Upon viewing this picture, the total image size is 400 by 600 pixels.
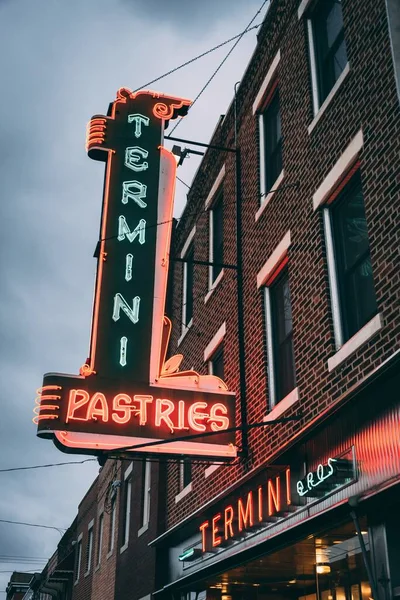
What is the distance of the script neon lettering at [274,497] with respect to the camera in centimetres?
909

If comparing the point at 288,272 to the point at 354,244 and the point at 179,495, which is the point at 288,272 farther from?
the point at 179,495

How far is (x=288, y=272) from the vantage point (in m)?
10.8

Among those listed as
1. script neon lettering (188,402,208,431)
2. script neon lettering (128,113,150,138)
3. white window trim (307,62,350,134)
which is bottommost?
script neon lettering (188,402,208,431)

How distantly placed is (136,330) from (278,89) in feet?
15.6

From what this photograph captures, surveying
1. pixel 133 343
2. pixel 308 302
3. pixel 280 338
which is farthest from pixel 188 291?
pixel 308 302

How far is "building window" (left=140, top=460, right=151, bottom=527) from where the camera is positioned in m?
17.2

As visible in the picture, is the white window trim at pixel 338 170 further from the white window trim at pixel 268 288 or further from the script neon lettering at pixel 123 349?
the script neon lettering at pixel 123 349

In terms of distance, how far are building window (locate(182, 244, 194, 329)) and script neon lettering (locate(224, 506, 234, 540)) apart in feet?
19.1

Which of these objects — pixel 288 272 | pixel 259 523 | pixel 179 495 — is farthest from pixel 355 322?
pixel 179 495

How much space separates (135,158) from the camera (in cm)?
1344

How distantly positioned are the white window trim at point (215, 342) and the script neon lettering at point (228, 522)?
3444 millimetres

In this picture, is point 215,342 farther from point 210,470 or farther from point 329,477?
point 329,477

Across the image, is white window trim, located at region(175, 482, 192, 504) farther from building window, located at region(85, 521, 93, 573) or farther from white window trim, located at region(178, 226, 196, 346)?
building window, located at region(85, 521, 93, 573)

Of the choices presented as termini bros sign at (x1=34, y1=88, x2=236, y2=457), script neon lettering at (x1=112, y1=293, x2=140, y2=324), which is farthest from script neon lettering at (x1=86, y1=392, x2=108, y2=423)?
script neon lettering at (x1=112, y1=293, x2=140, y2=324)
